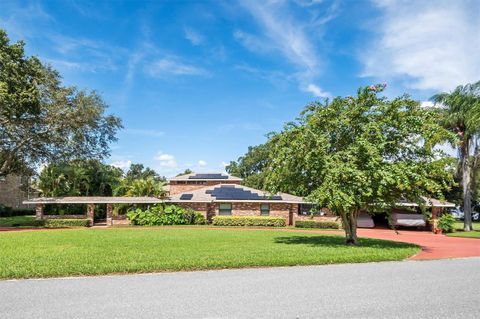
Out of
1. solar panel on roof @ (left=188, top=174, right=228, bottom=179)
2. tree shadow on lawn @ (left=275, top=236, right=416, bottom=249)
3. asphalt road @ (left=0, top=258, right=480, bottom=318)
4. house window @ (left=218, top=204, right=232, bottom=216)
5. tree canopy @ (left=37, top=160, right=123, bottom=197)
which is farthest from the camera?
solar panel on roof @ (left=188, top=174, right=228, bottom=179)

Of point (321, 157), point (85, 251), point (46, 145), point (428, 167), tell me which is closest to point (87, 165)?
point (46, 145)

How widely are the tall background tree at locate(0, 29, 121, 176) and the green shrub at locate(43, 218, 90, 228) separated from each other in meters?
6.60

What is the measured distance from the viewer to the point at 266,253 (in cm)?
1335

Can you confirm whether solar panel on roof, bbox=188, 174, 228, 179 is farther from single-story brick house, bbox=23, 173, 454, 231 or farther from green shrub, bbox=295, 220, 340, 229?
green shrub, bbox=295, 220, 340, 229

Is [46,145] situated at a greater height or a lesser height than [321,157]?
greater

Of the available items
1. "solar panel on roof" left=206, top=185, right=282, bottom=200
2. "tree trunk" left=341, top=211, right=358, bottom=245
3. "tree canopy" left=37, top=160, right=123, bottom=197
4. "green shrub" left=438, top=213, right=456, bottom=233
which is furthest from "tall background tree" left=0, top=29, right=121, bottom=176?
"green shrub" left=438, top=213, right=456, bottom=233

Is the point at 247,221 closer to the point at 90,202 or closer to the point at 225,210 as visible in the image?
the point at 225,210

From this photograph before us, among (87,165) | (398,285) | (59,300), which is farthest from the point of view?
(87,165)

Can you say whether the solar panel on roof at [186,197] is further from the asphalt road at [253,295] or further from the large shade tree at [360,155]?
the asphalt road at [253,295]

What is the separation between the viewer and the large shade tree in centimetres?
1512

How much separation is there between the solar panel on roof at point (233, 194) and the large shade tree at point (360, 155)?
1520 cm

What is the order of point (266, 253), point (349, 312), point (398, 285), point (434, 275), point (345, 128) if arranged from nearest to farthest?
point (349, 312) → point (398, 285) → point (434, 275) → point (266, 253) → point (345, 128)

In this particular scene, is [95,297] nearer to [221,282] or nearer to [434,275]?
[221,282]

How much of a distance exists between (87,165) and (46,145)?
17.5 ft
